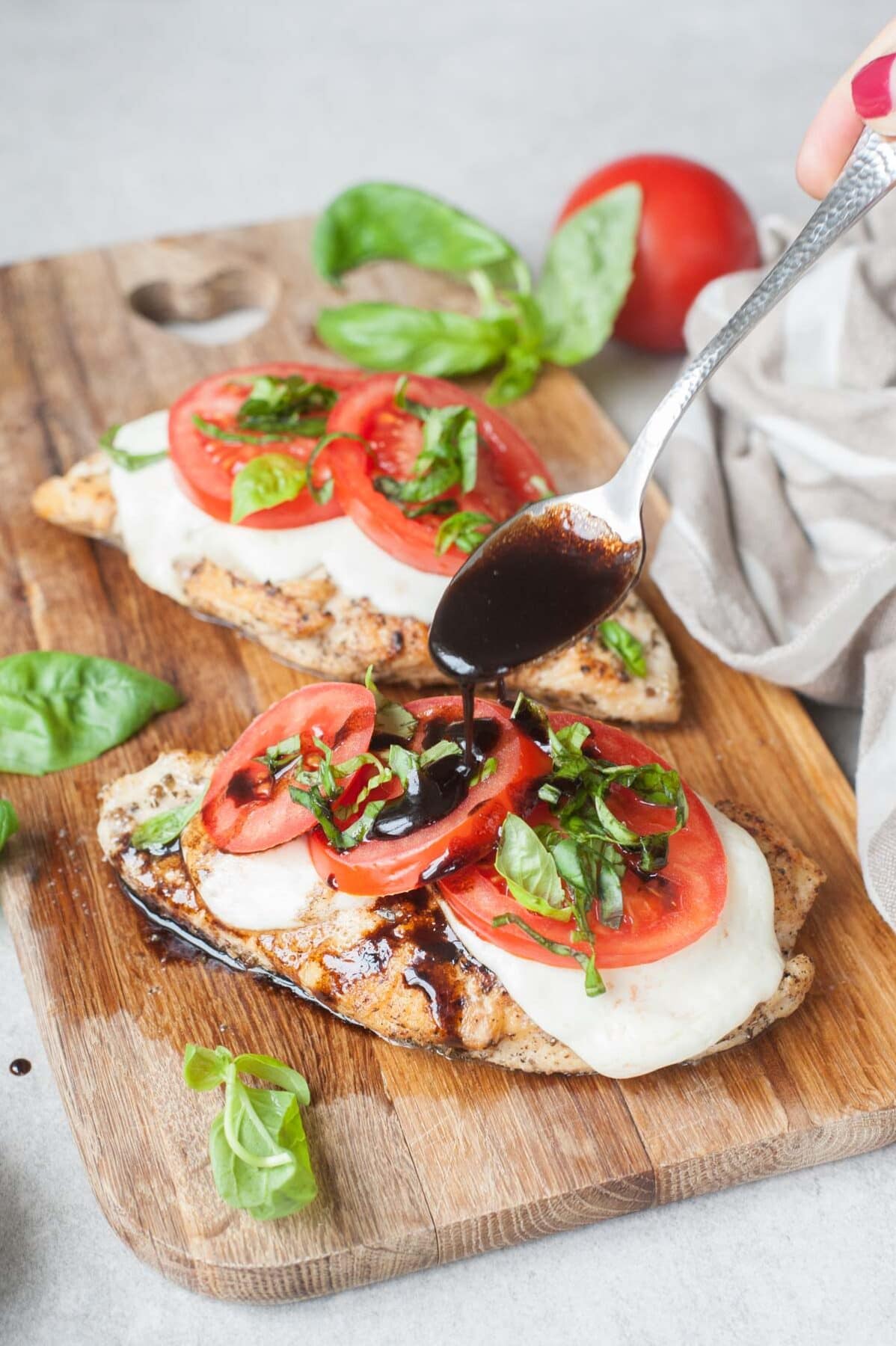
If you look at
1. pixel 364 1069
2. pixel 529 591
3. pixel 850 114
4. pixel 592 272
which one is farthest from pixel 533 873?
pixel 592 272

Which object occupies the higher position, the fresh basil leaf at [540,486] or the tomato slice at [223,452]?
the fresh basil leaf at [540,486]

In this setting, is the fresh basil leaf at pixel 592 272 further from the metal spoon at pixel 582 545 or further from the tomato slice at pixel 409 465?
the metal spoon at pixel 582 545

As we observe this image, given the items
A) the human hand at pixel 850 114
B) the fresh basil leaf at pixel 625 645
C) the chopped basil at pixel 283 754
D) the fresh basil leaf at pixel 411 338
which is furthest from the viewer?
the fresh basil leaf at pixel 411 338

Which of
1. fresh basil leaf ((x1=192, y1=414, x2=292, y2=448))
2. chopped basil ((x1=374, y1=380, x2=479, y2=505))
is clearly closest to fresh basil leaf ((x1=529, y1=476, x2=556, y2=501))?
chopped basil ((x1=374, y1=380, x2=479, y2=505))

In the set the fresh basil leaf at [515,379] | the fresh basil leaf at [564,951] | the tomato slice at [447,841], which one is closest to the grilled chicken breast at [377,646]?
the tomato slice at [447,841]

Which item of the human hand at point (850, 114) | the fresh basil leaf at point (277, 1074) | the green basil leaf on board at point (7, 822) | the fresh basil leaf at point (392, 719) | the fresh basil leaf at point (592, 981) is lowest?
the green basil leaf on board at point (7, 822)

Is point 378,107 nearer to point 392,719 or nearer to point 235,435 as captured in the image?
point 235,435

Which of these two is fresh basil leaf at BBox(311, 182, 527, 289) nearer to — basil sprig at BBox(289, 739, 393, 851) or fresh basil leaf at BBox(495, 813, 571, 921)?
basil sprig at BBox(289, 739, 393, 851)
